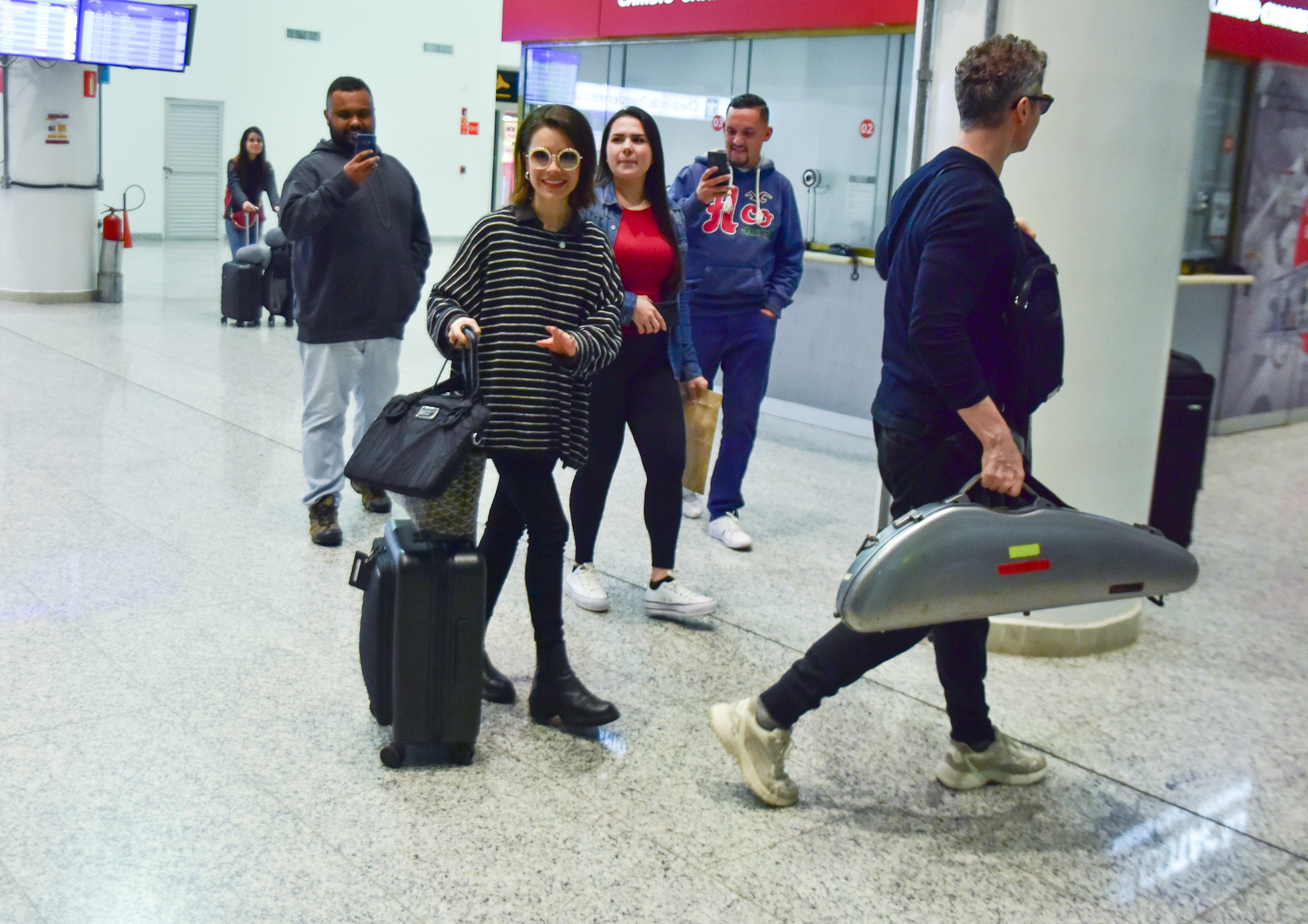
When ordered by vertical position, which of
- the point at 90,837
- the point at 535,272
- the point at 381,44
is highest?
the point at 381,44

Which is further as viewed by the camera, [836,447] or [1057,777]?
[836,447]

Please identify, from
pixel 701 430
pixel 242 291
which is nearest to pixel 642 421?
pixel 701 430

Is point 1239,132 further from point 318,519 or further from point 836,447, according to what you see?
point 318,519

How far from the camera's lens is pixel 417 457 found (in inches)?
110

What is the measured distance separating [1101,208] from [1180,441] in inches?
45.4

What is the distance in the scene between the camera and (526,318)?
9.82 feet

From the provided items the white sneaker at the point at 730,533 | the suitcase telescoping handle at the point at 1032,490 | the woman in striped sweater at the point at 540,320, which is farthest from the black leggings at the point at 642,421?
the suitcase telescoping handle at the point at 1032,490

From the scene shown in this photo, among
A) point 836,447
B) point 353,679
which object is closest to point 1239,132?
point 836,447

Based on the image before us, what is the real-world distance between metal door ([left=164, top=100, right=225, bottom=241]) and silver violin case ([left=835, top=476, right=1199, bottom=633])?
→ 18.3 m

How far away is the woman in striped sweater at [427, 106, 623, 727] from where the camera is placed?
2982mm

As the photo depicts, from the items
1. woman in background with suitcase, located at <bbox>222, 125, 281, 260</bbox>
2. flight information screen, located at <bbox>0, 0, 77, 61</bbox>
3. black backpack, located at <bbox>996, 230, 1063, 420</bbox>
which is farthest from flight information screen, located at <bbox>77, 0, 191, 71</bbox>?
black backpack, located at <bbox>996, 230, 1063, 420</bbox>

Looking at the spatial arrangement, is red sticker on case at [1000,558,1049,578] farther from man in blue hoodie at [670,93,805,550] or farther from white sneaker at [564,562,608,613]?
man in blue hoodie at [670,93,805,550]

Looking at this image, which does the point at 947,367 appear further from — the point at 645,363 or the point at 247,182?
the point at 247,182

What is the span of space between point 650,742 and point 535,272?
117 centimetres
